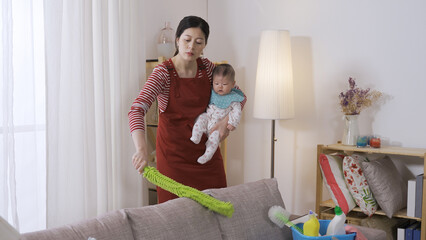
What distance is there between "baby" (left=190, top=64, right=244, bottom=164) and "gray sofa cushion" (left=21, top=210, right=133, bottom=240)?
82 centimetres

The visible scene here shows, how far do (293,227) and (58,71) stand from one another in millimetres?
1495

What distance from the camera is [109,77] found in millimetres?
3006

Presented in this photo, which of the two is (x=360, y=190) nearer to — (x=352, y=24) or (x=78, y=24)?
(x=352, y=24)

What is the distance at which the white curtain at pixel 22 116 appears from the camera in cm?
243

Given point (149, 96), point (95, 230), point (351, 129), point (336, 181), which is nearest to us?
point (95, 230)

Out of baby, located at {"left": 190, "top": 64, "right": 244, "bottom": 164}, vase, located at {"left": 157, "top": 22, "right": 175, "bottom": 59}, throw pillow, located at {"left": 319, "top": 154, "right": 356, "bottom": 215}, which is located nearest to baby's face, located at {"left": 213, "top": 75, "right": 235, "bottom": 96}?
→ baby, located at {"left": 190, "top": 64, "right": 244, "bottom": 164}

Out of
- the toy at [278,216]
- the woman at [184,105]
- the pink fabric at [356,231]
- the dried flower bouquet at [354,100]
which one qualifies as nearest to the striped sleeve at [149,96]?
the woman at [184,105]

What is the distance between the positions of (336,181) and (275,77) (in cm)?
84

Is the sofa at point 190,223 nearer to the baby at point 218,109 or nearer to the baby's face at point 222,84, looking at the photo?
the baby at point 218,109

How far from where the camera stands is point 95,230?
171 centimetres

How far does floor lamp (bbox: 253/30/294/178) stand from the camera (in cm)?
345

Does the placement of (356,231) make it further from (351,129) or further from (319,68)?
(319,68)

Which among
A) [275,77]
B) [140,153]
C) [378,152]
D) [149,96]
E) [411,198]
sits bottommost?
[411,198]

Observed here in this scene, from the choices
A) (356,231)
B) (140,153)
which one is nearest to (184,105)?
(140,153)
